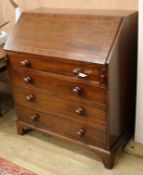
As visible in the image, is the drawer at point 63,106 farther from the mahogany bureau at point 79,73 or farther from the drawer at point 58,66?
the drawer at point 58,66

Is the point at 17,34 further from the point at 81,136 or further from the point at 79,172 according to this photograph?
the point at 79,172

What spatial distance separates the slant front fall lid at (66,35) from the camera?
1.49 meters

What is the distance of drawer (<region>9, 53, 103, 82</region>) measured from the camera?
1.49m

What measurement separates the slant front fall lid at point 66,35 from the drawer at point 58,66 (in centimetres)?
3

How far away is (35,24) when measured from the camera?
176 cm

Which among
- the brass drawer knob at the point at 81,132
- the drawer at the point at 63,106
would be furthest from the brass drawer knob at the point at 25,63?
the brass drawer knob at the point at 81,132

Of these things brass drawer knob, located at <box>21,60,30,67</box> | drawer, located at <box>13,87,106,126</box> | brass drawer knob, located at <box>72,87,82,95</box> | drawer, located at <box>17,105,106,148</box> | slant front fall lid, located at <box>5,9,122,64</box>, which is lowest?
drawer, located at <box>17,105,106,148</box>

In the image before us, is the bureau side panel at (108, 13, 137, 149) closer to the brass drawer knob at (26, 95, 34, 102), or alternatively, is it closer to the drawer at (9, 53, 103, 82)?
the drawer at (9, 53, 103, 82)

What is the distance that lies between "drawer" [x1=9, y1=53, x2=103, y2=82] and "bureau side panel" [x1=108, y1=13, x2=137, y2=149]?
10 cm

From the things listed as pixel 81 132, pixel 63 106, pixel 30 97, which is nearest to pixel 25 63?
pixel 30 97

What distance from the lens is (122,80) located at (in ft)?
5.41

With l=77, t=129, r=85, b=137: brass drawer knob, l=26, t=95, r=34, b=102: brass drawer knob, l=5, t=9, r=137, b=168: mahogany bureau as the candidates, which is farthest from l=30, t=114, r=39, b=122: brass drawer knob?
l=77, t=129, r=85, b=137: brass drawer knob

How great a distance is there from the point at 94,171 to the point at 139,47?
2.79 ft

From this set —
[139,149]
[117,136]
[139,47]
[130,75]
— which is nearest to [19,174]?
[117,136]
